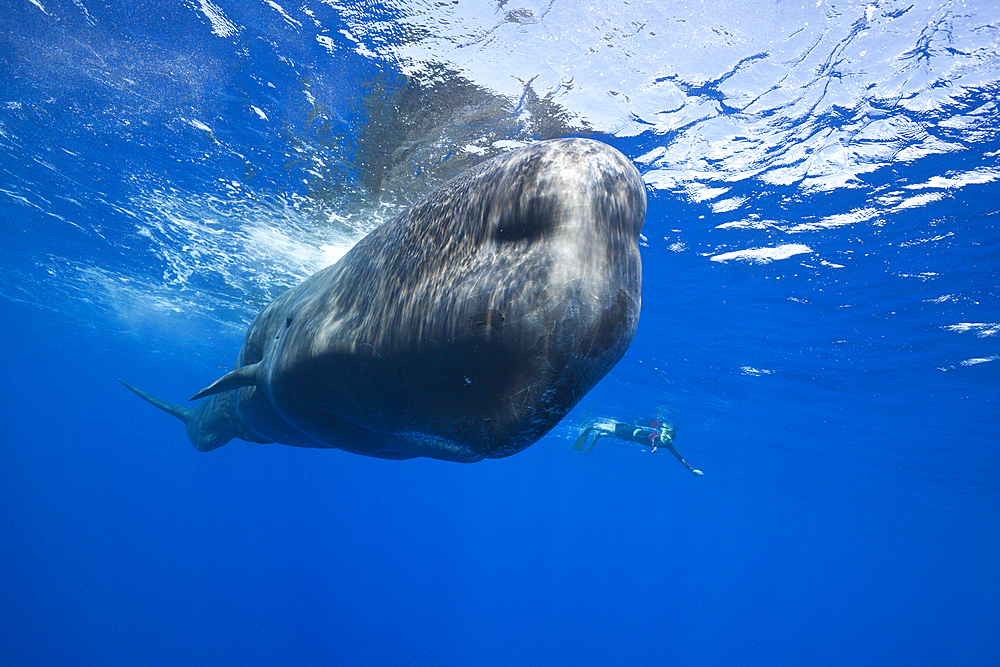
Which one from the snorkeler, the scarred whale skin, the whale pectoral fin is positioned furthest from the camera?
the snorkeler

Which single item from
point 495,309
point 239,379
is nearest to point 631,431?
point 239,379

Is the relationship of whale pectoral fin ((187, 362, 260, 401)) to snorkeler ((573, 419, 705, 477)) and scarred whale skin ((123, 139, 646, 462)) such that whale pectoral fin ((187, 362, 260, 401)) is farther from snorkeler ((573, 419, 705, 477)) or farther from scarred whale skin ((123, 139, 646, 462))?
snorkeler ((573, 419, 705, 477))

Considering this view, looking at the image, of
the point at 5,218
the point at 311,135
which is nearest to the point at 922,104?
the point at 311,135

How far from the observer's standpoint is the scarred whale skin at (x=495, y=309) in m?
1.58

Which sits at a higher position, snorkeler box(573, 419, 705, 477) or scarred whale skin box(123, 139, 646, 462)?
snorkeler box(573, 419, 705, 477)

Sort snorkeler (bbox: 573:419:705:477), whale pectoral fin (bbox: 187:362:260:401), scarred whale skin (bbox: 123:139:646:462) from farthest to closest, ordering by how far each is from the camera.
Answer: snorkeler (bbox: 573:419:705:477), whale pectoral fin (bbox: 187:362:260:401), scarred whale skin (bbox: 123:139:646:462)

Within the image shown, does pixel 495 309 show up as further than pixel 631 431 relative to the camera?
No

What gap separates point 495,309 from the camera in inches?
64.0

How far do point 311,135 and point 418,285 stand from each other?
795 cm

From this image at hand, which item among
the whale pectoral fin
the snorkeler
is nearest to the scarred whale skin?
the whale pectoral fin

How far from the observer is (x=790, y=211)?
30.8ft

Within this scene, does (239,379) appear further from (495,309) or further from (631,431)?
(631,431)

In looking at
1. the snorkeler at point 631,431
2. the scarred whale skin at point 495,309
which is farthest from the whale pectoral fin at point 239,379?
the snorkeler at point 631,431

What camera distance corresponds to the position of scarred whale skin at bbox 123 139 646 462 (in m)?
1.58
